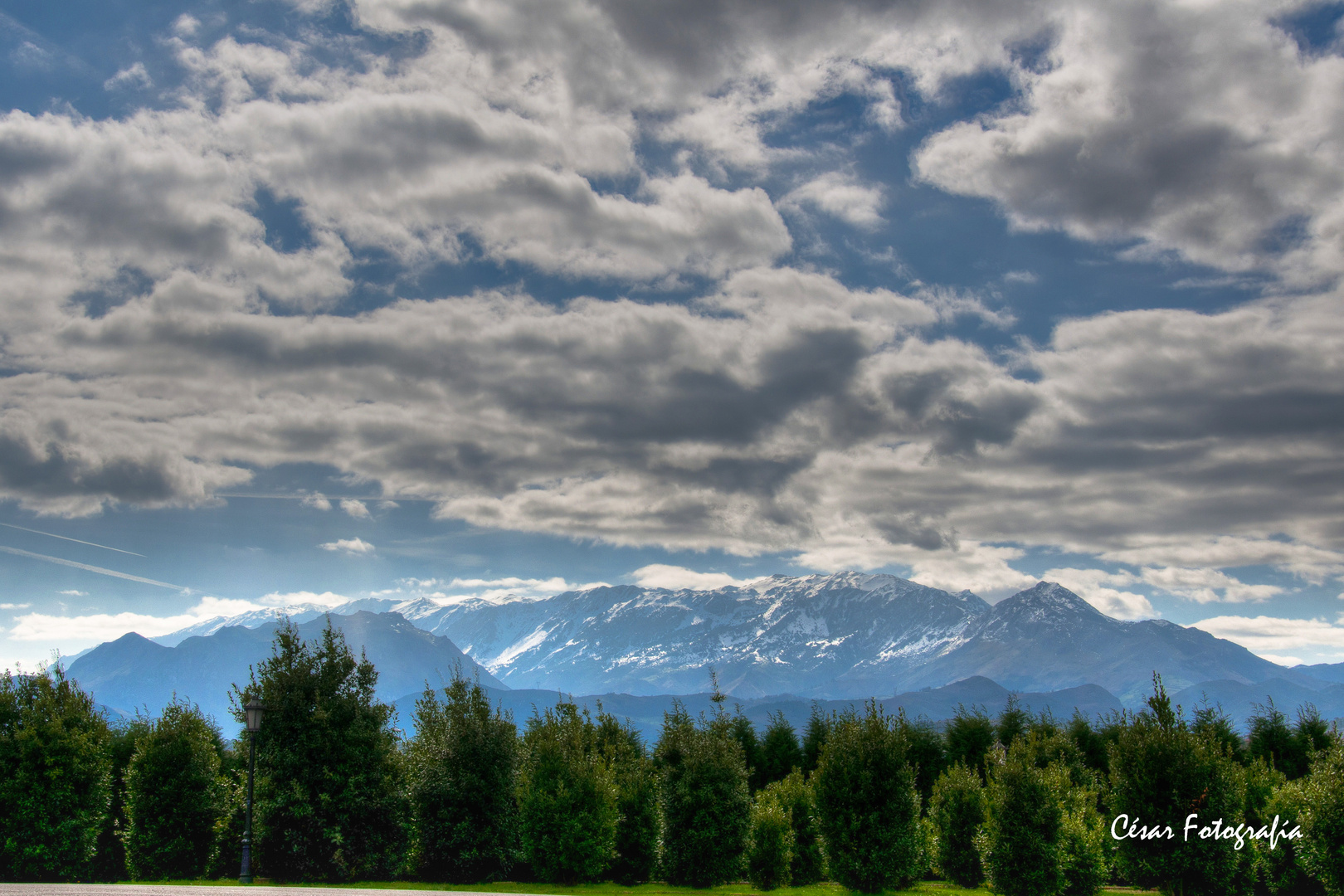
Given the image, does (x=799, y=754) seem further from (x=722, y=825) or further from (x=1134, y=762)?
(x=1134, y=762)

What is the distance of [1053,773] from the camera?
44375mm

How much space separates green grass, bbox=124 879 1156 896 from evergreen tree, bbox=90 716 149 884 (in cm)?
595

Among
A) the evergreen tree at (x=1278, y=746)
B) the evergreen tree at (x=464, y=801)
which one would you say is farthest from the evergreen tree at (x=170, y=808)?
the evergreen tree at (x=1278, y=746)

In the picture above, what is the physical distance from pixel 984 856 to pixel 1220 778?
37.2 ft

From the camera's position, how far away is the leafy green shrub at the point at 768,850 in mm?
49344

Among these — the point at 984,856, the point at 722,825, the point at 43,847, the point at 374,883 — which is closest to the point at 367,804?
the point at 374,883

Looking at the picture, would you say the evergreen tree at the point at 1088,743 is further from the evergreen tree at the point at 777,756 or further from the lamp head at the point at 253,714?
the lamp head at the point at 253,714

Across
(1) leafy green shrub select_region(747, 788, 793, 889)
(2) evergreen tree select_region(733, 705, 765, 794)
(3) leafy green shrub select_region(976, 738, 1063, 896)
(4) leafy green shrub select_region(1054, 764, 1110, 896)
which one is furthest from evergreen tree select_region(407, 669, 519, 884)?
(2) evergreen tree select_region(733, 705, 765, 794)

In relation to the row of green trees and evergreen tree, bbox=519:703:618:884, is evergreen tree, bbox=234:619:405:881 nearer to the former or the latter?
the row of green trees

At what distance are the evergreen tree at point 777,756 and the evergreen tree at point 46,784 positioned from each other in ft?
173

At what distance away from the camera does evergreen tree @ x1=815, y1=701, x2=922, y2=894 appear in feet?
145

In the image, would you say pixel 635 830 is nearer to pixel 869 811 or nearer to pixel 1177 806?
pixel 869 811

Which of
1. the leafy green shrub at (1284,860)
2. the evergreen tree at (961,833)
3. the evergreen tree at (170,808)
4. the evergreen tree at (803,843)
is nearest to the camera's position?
the leafy green shrub at (1284,860)

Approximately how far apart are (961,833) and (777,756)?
1159 inches
